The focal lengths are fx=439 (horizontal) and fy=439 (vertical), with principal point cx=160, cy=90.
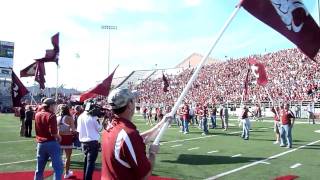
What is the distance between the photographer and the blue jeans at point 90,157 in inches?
352

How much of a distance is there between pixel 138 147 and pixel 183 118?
22.3 meters

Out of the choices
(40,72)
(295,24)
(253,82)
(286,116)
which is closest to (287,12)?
(295,24)

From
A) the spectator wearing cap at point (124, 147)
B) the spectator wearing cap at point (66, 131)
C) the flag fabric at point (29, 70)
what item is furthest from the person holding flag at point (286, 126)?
the spectator wearing cap at point (124, 147)

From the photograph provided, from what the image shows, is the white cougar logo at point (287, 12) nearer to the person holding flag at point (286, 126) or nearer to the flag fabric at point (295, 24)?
the flag fabric at point (295, 24)

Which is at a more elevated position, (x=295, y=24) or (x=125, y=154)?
(x=295, y=24)

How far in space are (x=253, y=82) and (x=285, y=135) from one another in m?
35.0

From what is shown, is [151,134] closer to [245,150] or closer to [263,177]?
[263,177]

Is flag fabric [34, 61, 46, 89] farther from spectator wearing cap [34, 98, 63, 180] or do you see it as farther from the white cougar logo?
the white cougar logo

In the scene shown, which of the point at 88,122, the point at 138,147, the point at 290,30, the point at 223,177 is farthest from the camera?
the point at 223,177

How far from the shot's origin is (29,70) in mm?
22094

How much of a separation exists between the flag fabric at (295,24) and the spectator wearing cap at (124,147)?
10.6ft

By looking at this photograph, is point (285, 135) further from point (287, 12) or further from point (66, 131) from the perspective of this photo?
point (287, 12)

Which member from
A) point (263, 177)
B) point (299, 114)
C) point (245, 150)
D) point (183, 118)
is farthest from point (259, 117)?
point (263, 177)

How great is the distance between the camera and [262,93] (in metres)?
48.0
